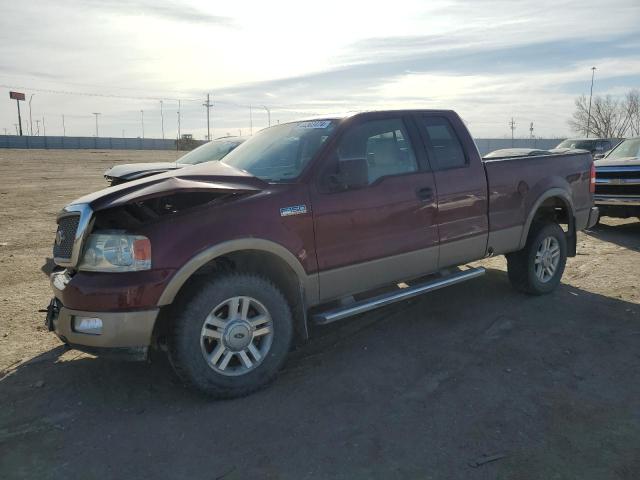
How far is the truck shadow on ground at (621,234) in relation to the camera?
912 centimetres

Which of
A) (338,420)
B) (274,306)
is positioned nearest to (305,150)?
(274,306)

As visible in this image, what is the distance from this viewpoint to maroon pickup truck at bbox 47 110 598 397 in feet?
11.3

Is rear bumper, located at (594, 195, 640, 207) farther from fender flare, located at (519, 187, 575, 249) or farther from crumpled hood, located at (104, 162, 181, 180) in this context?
crumpled hood, located at (104, 162, 181, 180)

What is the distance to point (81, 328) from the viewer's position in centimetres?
348

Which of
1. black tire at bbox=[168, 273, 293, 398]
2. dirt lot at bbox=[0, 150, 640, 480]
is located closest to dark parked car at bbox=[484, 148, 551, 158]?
dirt lot at bbox=[0, 150, 640, 480]

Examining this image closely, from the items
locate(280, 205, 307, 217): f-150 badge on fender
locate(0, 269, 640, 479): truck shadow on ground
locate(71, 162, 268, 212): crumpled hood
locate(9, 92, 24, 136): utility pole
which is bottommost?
locate(0, 269, 640, 479): truck shadow on ground

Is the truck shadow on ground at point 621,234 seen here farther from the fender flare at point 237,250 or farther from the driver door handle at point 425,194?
the fender flare at point 237,250

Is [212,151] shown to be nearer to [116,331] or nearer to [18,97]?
[116,331]

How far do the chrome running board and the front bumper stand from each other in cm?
127

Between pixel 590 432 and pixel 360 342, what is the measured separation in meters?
2.02

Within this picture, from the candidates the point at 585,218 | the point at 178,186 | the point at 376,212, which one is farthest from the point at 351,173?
the point at 585,218

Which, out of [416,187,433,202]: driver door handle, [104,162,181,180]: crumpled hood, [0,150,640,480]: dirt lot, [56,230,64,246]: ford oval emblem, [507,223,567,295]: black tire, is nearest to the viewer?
[0,150,640,480]: dirt lot

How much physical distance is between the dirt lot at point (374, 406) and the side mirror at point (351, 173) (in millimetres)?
1453

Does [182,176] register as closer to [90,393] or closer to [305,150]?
[305,150]
